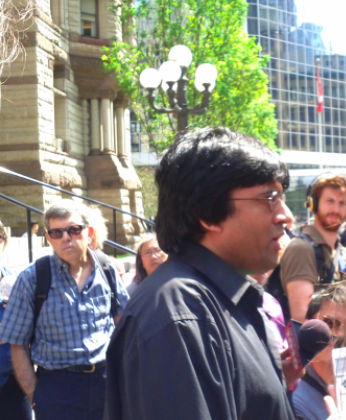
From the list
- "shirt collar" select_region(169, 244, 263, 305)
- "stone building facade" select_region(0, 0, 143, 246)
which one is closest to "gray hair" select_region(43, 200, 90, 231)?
"shirt collar" select_region(169, 244, 263, 305)

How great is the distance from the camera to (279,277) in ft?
12.5

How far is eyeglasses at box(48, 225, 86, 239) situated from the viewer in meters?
3.65

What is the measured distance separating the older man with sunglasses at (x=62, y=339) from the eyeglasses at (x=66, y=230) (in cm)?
8

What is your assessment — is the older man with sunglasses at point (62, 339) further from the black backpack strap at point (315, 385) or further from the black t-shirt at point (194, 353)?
the black t-shirt at point (194, 353)

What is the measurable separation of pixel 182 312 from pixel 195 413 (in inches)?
9.6

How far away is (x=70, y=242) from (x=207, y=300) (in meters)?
2.21

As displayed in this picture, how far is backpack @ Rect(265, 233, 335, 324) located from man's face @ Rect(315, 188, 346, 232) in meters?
0.15

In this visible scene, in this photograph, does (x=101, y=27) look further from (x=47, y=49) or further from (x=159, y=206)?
(x=159, y=206)

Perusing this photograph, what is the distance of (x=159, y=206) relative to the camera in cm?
185

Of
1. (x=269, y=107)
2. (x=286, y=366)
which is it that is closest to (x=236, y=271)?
(x=286, y=366)

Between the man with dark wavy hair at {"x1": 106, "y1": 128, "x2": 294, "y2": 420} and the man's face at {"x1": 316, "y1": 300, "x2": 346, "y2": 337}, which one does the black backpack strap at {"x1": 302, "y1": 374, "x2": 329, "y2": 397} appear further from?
the man with dark wavy hair at {"x1": 106, "y1": 128, "x2": 294, "y2": 420}

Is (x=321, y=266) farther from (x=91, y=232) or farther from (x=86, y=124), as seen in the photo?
(x=86, y=124)

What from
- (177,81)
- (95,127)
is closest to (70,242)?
(177,81)

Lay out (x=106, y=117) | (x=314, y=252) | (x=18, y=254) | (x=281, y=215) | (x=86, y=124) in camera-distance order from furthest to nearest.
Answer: (x=106, y=117), (x=86, y=124), (x=18, y=254), (x=314, y=252), (x=281, y=215)
